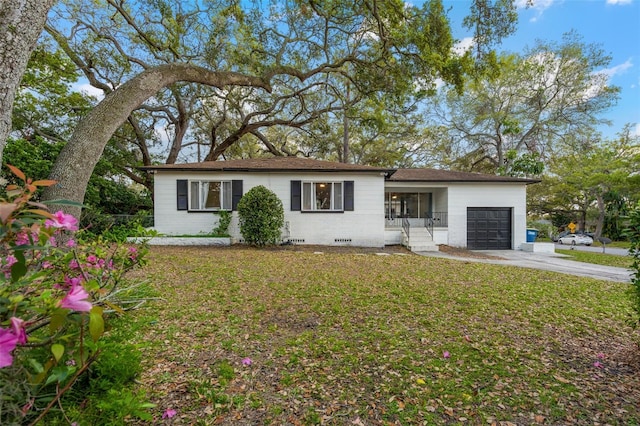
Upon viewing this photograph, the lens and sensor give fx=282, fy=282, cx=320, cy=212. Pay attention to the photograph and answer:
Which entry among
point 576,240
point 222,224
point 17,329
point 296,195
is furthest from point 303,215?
point 576,240

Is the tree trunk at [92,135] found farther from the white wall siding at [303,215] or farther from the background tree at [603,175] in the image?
the background tree at [603,175]

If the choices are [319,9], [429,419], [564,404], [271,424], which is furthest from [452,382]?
[319,9]

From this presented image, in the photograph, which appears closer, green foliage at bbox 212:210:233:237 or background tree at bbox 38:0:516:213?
background tree at bbox 38:0:516:213

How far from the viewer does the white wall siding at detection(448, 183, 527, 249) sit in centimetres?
1270

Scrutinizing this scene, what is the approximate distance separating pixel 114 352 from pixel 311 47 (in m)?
11.5

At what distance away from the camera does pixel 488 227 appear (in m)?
12.8

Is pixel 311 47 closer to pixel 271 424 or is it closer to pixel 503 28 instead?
Answer: pixel 503 28

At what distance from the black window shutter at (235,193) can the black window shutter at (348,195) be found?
4.11 m

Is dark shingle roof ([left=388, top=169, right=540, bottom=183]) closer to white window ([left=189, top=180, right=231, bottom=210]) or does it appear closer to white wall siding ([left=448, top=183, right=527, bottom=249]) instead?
white wall siding ([left=448, top=183, right=527, bottom=249])

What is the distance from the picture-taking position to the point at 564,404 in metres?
2.13

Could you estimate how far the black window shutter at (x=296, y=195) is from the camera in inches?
436

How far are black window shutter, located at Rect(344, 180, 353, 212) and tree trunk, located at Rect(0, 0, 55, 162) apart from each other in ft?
31.1

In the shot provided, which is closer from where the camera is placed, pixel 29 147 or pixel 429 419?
pixel 429 419

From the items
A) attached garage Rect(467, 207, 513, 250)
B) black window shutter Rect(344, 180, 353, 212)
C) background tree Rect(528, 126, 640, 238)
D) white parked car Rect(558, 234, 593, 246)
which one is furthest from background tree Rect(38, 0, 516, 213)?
background tree Rect(528, 126, 640, 238)
